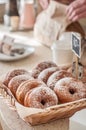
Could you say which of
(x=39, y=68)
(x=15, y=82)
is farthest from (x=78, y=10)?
(x=15, y=82)

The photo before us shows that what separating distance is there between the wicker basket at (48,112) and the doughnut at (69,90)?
1.1 inches

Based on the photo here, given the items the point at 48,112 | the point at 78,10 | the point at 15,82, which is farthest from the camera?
the point at 78,10

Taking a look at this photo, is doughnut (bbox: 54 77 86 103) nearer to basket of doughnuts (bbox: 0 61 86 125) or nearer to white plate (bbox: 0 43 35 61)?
basket of doughnuts (bbox: 0 61 86 125)

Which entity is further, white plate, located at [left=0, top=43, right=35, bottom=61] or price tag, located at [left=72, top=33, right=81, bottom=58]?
white plate, located at [left=0, top=43, right=35, bottom=61]

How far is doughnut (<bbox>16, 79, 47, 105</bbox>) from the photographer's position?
2.35ft

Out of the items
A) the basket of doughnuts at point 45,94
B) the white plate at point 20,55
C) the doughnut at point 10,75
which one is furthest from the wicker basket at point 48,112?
the white plate at point 20,55

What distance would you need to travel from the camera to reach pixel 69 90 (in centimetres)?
72

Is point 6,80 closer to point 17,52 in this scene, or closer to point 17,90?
point 17,90

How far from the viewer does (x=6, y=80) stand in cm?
80

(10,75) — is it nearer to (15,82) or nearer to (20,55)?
(15,82)

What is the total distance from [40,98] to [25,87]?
0.15ft

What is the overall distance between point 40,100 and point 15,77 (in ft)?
0.36

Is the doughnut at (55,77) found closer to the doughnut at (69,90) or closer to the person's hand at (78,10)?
the doughnut at (69,90)

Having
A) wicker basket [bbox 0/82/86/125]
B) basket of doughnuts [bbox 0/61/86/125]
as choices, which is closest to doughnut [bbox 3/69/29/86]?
basket of doughnuts [bbox 0/61/86/125]
